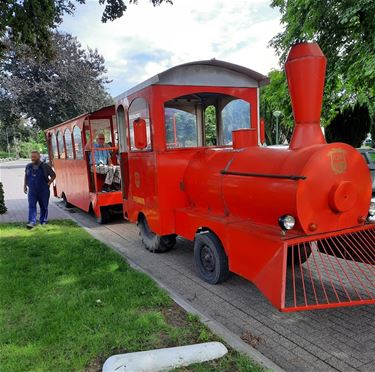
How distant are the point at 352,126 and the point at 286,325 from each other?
15186 mm

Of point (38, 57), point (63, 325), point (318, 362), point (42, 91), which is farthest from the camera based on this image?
point (42, 91)

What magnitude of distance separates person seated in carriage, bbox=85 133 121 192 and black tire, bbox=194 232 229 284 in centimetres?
404

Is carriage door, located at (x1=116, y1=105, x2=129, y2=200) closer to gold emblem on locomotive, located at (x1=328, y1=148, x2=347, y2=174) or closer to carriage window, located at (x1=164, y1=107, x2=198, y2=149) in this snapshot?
carriage window, located at (x1=164, y1=107, x2=198, y2=149)

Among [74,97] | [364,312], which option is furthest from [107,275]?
[74,97]

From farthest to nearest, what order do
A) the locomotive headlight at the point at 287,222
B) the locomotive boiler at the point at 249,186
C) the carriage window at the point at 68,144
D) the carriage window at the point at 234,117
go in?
the carriage window at the point at 68,144 → the carriage window at the point at 234,117 → the locomotive boiler at the point at 249,186 → the locomotive headlight at the point at 287,222

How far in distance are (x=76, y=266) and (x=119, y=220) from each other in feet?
12.1

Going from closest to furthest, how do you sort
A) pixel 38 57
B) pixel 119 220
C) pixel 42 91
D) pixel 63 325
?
pixel 63 325, pixel 38 57, pixel 119 220, pixel 42 91

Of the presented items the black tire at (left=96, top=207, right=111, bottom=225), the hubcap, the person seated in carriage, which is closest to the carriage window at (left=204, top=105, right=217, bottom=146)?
the hubcap

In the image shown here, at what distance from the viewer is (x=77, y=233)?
7.40 metres

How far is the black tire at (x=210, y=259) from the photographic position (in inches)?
172

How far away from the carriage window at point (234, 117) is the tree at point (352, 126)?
484 inches

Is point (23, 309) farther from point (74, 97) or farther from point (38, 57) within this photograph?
point (74, 97)

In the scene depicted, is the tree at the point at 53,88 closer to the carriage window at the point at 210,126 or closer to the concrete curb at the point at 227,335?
the carriage window at the point at 210,126

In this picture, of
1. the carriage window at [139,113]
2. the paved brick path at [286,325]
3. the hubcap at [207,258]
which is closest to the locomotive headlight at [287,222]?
the paved brick path at [286,325]
